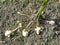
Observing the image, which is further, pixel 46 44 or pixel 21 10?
pixel 21 10

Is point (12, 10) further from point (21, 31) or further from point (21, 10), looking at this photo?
point (21, 31)

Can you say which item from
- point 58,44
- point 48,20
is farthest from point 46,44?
point 48,20

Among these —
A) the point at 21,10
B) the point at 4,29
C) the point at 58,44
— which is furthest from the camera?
the point at 21,10

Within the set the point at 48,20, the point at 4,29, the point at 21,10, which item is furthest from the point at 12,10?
the point at 48,20

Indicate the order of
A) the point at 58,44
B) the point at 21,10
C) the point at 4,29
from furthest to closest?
the point at 21,10, the point at 4,29, the point at 58,44

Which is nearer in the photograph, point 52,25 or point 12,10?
point 52,25

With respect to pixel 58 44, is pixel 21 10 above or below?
above

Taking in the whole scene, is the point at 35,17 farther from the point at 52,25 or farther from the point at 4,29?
the point at 4,29
